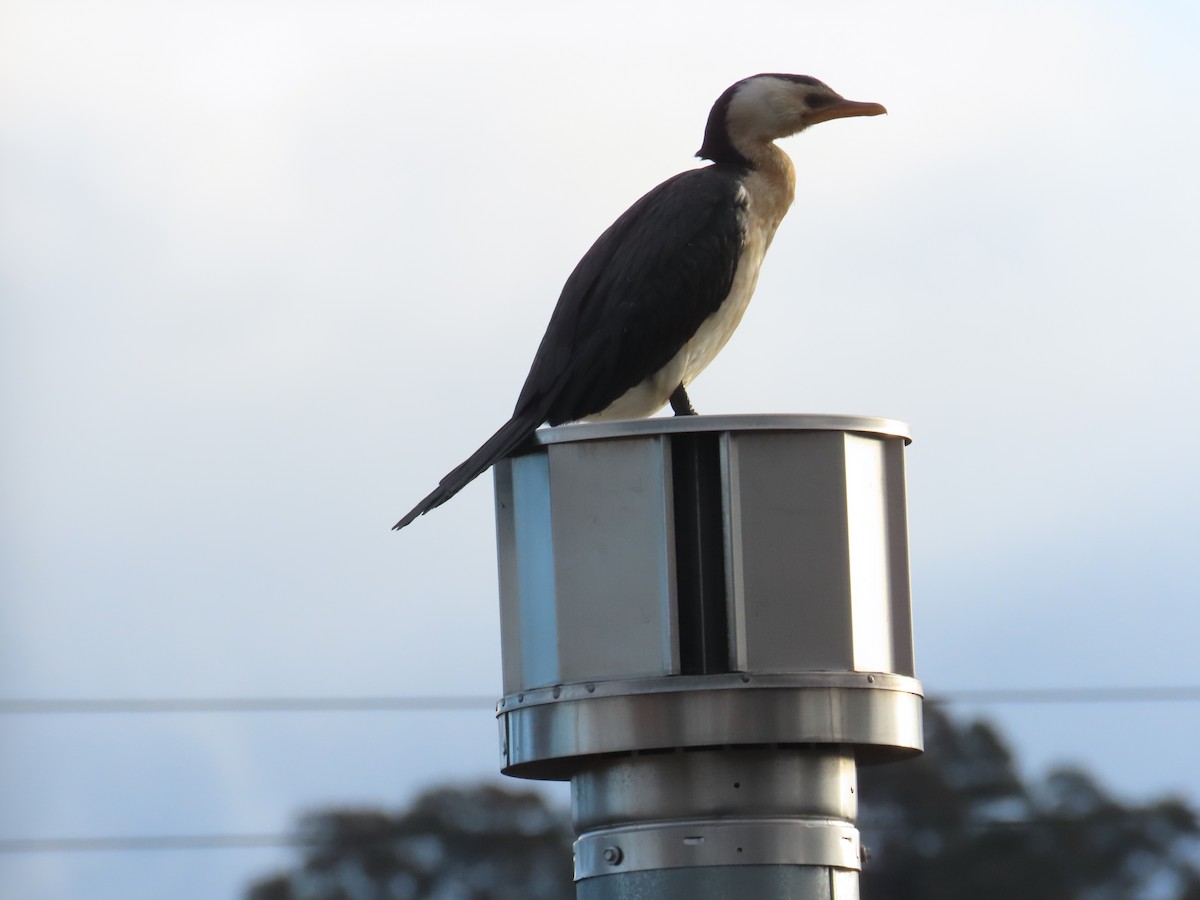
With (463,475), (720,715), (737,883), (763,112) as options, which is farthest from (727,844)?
(763,112)

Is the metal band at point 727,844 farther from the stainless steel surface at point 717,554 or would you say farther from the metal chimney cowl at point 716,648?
the stainless steel surface at point 717,554

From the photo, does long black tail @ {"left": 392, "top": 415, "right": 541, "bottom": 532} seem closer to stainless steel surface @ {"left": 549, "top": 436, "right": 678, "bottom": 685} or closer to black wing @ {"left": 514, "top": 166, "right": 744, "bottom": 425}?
black wing @ {"left": 514, "top": 166, "right": 744, "bottom": 425}

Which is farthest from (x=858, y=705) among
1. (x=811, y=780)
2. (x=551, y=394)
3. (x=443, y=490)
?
(x=551, y=394)

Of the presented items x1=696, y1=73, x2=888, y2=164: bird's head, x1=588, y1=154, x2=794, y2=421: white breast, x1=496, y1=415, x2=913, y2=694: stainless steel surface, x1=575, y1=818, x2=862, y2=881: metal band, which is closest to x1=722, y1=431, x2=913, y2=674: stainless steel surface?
x1=496, y1=415, x2=913, y2=694: stainless steel surface

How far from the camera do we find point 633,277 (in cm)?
489

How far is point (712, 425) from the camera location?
3301mm

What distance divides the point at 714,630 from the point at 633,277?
5.79ft

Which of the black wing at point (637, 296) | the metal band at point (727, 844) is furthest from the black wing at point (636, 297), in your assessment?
the metal band at point (727, 844)

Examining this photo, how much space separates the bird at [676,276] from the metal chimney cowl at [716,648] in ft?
3.68

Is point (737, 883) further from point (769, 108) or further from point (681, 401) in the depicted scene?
point (769, 108)

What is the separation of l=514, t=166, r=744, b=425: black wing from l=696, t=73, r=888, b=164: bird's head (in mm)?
281

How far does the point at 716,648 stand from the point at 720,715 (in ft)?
0.38

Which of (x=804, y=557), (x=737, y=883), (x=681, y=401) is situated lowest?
(x=737, y=883)

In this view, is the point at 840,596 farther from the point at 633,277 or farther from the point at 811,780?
the point at 633,277
